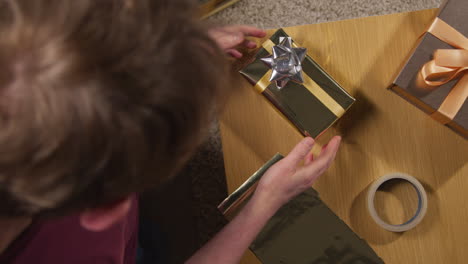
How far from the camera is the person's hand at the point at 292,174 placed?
0.59 metres

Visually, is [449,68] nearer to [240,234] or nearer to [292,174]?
[292,174]

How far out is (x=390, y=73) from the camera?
0.64 metres

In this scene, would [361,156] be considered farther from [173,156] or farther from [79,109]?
[79,109]

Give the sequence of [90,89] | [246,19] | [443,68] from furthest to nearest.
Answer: [246,19], [443,68], [90,89]

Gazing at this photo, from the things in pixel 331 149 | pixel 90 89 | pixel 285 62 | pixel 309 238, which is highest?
pixel 90 89

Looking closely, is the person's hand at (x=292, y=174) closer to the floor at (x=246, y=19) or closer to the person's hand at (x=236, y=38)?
the person's hand at (x=236, y=38)

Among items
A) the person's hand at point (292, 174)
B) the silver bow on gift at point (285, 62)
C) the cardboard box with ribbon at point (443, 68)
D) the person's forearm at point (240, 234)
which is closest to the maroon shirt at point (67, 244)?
the person's forearm at point (240, 234)

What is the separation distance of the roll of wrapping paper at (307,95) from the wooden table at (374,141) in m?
0.03

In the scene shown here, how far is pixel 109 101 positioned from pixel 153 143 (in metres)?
0.06

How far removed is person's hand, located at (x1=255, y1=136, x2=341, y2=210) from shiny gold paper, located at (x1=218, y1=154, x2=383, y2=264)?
23mm

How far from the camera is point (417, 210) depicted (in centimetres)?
60

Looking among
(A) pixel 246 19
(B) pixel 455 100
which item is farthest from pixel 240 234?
(A) pixel 246 19

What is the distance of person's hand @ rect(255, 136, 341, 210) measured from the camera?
1.94 ft

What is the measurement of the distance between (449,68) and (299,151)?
0.80 feet
